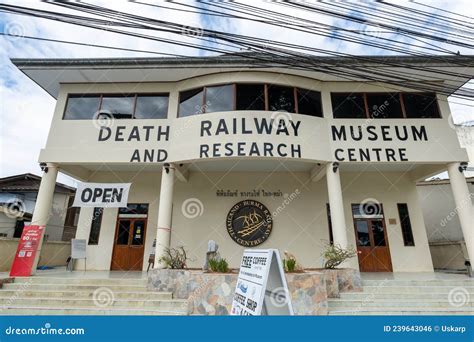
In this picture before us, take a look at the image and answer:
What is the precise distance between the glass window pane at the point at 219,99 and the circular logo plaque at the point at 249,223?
3.68m

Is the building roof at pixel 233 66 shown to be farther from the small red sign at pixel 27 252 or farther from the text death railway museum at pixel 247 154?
the small red sign at pixel 27 252

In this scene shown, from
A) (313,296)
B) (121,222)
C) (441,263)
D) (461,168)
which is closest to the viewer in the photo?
(313,296)

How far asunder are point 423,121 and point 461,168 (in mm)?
1910

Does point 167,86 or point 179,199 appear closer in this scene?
point 167,86

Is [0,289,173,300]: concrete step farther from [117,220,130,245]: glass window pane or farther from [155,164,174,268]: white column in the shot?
[117,220,130,245]: glass window pane

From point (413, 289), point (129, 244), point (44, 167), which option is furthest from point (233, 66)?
point (413, 289)

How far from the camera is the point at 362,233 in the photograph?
10094mm

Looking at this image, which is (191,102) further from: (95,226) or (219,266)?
(95,226)

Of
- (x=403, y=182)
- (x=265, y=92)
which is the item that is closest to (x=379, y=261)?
(x=403, y=182)

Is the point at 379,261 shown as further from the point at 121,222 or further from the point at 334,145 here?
the point at 121,222

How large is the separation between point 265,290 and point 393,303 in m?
4.32

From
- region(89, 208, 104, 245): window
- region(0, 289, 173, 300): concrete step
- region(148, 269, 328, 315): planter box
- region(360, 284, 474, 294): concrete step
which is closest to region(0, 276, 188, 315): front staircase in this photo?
region(0, 289, 173, 300): concrete step

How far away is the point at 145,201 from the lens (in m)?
10.3

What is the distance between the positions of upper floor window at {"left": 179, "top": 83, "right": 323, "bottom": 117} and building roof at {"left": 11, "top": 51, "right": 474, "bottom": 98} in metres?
0.58
